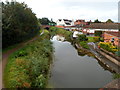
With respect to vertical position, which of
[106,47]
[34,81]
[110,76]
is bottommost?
[110,76]

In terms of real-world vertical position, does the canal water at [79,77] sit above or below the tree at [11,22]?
below

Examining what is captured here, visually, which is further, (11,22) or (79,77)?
(11,22)

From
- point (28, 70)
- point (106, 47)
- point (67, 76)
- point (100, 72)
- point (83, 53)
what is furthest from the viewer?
point (83, 53)

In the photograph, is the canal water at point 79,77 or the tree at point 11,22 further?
the tree at point 11,22

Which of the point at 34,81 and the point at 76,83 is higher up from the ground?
the point at 34,81

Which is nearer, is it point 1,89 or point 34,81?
point 1,89

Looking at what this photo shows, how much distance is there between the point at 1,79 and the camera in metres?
9.02

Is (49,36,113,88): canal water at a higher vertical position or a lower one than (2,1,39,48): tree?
lower

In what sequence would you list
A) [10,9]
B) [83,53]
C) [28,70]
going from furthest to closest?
[83,53], [10,9], [28,70]

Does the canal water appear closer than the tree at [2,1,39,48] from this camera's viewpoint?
Yes

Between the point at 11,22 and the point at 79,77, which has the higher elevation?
the point at 11,22

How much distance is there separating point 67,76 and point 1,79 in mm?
6472

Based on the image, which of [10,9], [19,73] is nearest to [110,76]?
[19,73]

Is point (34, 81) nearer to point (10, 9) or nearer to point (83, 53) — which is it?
point (10, 9)
